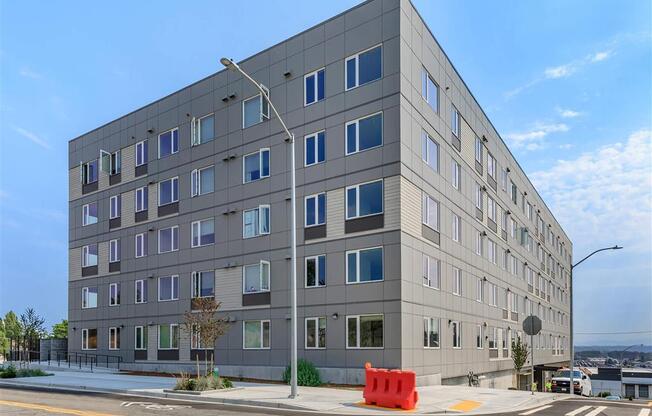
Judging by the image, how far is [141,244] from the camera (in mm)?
39094

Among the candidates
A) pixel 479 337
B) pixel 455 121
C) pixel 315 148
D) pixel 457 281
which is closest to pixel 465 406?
pixel 315 148

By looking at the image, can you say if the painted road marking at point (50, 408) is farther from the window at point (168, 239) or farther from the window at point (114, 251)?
the window at point (114, 251)

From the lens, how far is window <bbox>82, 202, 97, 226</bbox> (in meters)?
43.2

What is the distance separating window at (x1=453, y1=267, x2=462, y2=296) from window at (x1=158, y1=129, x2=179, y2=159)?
17504 mm

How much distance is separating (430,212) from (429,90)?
595cm

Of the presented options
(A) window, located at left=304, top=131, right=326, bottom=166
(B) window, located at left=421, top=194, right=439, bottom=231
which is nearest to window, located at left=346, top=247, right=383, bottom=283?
(B) window, located at left=421, top=194, right=439, bottom=231

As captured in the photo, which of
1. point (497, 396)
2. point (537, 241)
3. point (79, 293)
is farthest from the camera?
point (537, 241)

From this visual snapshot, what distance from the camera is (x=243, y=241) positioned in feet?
106

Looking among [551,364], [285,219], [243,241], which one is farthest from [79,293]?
[551,364]

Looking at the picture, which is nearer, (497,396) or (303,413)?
(303,413)

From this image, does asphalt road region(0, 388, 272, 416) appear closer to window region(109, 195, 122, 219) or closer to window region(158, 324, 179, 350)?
window region(158, 324, 179, 350)

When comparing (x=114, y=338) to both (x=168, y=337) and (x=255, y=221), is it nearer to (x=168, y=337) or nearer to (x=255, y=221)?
(x=168, y=337)

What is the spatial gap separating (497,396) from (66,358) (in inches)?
1313

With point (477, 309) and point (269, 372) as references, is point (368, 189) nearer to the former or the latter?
point (269, 372)
